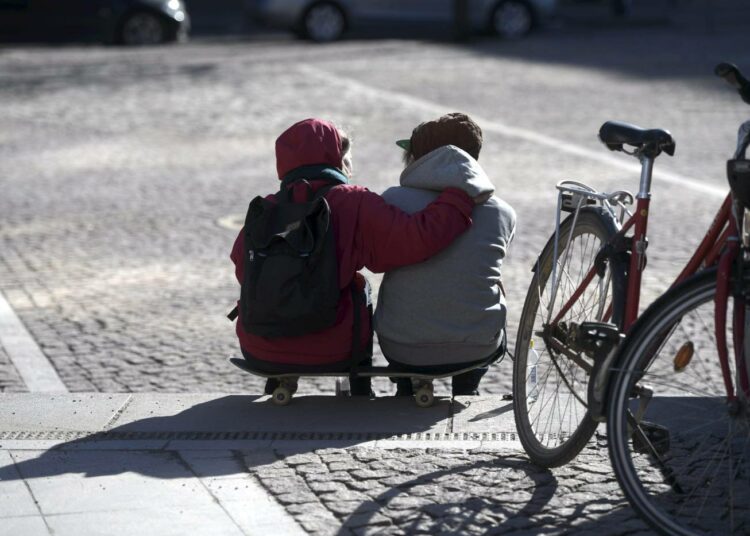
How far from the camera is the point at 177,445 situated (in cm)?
472

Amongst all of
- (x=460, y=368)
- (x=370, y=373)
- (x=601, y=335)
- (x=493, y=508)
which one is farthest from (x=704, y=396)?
(x=370, y=373)

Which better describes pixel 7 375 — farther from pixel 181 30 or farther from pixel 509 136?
pixel 181 30

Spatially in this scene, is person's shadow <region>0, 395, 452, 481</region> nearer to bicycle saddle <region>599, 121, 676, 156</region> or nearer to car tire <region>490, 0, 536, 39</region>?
bicycle saddle <region>599, 121, 676, 156</region>

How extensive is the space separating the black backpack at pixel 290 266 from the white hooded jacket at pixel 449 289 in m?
0.28

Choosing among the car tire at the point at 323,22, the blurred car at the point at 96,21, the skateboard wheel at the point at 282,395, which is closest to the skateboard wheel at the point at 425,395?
the skateboard wheel at the point at 282,395

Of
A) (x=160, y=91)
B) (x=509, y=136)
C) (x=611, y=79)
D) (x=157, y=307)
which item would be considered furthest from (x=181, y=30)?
(x=157, y=307)

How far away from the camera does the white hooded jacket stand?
5008 mm

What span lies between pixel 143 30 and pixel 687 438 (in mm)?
21186

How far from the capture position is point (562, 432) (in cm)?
452

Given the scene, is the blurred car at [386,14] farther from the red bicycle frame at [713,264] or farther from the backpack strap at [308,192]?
the red bicycle frame at [713,264]

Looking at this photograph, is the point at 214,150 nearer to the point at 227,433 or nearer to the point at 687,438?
the point at 227,433

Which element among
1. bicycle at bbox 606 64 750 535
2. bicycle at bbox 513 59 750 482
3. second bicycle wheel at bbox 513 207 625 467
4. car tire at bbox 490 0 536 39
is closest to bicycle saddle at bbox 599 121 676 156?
bicycle at bbox 513 59 750 482

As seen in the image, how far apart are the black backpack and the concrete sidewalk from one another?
15.3 inches

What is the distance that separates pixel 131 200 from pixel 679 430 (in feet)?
21.1
